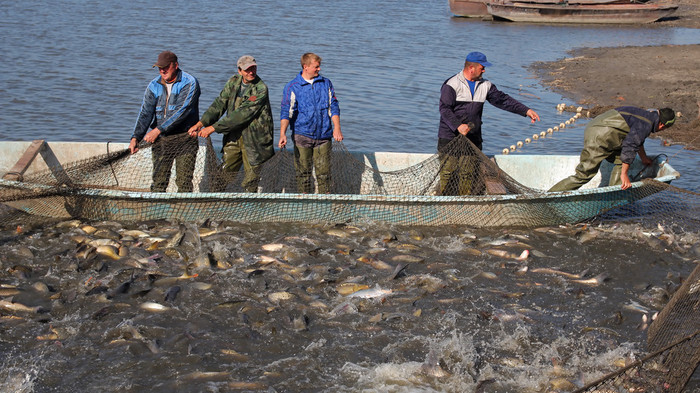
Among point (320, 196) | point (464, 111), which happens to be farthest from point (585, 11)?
point (320, 196)

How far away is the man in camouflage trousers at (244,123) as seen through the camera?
8.86 meters

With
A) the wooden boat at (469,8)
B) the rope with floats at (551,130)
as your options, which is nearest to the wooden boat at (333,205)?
the rope with floats at (551,130)

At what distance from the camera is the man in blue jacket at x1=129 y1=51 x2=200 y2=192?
29.4 feet

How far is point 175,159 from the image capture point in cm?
932

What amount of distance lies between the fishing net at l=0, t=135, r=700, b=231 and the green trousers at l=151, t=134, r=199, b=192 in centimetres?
1

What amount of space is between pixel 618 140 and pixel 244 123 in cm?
493

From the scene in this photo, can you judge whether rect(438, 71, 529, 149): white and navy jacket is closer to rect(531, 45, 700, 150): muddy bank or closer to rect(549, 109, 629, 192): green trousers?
rect(549, 109, 629, 192): green trousers

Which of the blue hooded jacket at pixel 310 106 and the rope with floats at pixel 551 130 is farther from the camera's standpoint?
the rope with floats at pixel 551 130

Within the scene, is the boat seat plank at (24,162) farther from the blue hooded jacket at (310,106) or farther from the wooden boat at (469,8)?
the wooden boat at (469,8)

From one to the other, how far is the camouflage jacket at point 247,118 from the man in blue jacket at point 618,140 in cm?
417

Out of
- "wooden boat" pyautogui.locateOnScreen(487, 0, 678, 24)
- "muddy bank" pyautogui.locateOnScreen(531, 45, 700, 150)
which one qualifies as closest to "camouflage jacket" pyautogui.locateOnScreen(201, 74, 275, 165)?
"muddy bank" pyautogui.locateOnScreen(531, 45, 700, 150)

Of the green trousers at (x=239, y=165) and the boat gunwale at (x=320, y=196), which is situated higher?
the green trousers at (x=239, y=165)

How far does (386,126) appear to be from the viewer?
15562mm

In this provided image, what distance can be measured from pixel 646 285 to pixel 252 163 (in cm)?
509
